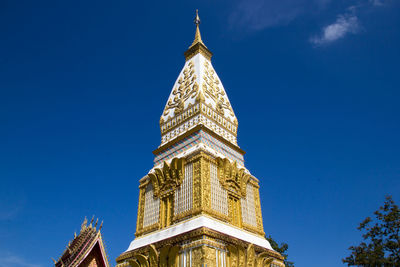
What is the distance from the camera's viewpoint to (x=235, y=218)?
14.4 meters

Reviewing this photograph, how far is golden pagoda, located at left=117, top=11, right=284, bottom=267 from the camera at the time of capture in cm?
1219

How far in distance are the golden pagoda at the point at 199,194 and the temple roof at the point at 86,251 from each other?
131 inches

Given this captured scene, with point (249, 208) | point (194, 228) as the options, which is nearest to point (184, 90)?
point (249, 208)

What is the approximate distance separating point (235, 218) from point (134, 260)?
450 centimetres

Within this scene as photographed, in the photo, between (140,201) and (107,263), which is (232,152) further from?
(107,263)

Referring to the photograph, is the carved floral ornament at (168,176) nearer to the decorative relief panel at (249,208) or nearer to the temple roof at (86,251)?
the decorative relief panel at (249,208)

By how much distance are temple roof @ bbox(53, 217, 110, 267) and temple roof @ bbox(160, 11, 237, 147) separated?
20.5 ft

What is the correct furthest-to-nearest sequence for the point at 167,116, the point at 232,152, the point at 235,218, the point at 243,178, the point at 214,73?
Answer: the point at 214,73 → the point at 167,116 → the point at 232,152 → the point at 243,178 → the point at 235,218

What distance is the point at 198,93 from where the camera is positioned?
16688mm

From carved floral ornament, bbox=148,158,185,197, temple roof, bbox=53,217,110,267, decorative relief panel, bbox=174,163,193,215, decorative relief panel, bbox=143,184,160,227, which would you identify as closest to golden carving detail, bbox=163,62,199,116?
carved floral ornament, bbox=148,158,185,197

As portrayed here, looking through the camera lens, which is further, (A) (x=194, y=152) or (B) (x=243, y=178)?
(B) (x=243, y=178)

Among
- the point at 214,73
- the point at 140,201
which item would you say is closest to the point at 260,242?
the point at 140,201

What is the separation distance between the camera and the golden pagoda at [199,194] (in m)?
12.2

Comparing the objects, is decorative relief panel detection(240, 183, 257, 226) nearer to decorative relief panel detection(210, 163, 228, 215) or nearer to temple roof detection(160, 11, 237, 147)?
decorative relief panel detection(210, 163, 228, 215)
